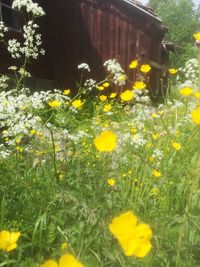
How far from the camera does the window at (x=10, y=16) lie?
8.94m

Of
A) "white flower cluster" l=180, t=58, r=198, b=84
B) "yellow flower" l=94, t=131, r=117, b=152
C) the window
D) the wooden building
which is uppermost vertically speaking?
"yellow flower" l=94, t=131, r=117, b=152


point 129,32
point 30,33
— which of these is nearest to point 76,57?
point 129,32

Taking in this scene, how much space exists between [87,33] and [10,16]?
6.78 feet

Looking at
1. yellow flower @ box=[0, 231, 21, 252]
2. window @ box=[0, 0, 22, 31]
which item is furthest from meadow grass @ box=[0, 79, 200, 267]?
window @ box=[0, 0, 22, 31]

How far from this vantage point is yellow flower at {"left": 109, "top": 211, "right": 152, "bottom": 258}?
102cm

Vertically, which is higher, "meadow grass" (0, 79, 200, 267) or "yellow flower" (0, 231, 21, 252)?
"yellow flower" (0, 231, 21, 252)

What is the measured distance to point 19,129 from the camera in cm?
301

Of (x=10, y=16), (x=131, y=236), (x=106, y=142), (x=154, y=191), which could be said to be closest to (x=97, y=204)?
(x=106, y=142)

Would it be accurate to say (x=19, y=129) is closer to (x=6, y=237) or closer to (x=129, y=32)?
(x=6, y=237)

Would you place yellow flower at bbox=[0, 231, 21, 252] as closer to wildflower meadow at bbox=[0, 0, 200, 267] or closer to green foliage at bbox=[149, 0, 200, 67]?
wildflower meadow at bbox=[0, 0, 200, 267]

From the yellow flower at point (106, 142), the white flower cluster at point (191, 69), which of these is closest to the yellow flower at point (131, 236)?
the yellow flower at point (106, 142)

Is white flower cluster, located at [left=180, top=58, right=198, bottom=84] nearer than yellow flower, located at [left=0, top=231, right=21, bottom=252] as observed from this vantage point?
No

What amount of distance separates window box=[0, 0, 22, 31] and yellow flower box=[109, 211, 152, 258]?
8.40m

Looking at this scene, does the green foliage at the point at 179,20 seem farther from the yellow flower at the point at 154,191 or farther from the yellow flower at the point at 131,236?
the yellow flower at the point at 131,236
